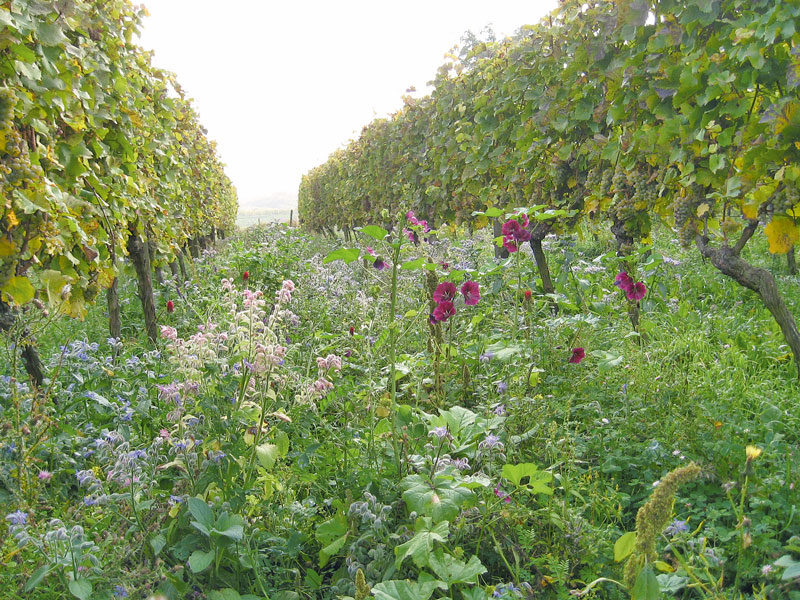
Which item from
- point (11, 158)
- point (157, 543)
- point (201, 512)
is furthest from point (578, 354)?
point (11, 158)

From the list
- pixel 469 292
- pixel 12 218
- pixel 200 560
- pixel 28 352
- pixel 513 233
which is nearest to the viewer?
pixel 200 560

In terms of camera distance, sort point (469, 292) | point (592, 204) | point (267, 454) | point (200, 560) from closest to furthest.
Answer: point (200, 560) < point (267, 454) < point (469, 292) < point (592, 204)

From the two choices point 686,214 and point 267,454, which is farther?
point 686,214

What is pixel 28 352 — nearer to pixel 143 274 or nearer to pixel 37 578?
pixel 37 578

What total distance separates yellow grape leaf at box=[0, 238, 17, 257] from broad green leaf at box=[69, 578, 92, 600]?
1482 mm

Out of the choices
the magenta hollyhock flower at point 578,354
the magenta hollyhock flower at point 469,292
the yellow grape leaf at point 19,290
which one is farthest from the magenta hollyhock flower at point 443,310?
the yellow grape leaf at point 19,290

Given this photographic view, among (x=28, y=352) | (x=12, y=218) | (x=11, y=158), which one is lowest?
(x=28, y=352)

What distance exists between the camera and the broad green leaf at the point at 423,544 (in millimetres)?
1455

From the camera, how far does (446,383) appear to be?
9.95 feet

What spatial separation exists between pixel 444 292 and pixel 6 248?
6.12 feet

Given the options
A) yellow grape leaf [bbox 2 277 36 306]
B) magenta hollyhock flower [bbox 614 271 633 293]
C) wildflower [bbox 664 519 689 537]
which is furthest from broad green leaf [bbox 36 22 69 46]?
magenta hollyhock flower [bbox 614 271 633 293]

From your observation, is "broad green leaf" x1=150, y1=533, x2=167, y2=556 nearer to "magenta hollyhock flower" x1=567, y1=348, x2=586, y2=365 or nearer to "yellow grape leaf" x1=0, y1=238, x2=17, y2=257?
"yellow grape leaf" x1=0, y1=238, x2=17, y2=257

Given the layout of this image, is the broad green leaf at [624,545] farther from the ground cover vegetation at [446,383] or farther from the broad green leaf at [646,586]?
the broad green leaf at [646,586]

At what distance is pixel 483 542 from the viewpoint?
1.88 meters
